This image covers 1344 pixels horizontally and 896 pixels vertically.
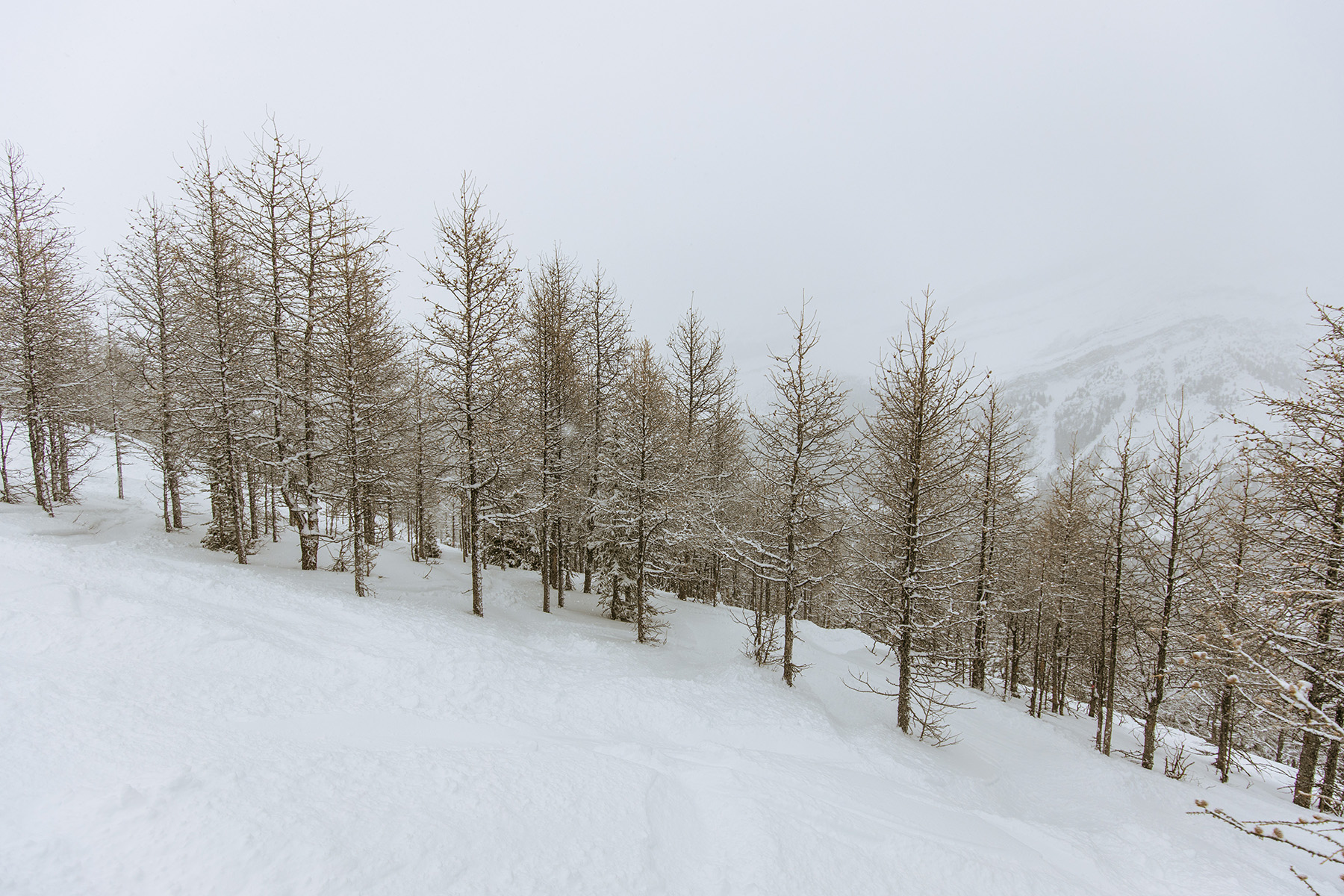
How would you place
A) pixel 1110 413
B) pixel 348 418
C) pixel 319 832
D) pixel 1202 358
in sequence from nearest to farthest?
1. pixel 319 832
2. pixel 348 418
3. pixel 1110 413
4. pixel 1202 358

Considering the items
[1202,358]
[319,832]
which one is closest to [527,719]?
[319,832]

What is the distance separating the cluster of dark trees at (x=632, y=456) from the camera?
10.9 metres

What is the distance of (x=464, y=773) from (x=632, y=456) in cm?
972

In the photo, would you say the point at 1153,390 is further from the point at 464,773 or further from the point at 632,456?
the point at 464,773

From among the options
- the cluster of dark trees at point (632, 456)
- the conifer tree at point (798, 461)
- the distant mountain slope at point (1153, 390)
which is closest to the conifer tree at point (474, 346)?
the cluster of dark trees at point (632, 456)

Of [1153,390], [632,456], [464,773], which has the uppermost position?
[1153,390]

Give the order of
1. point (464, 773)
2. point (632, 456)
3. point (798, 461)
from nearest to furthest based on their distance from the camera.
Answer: point (464, 773) < point (798, 461) < point (632, 456)

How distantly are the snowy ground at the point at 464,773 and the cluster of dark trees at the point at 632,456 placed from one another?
2307mm

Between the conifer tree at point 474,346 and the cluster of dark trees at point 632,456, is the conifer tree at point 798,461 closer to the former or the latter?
the cluster of dark trees at point 632,456

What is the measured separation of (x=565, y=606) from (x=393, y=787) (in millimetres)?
13427

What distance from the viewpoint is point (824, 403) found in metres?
12.5

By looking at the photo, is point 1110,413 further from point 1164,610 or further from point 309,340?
point 309,340

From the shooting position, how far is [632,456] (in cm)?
1497

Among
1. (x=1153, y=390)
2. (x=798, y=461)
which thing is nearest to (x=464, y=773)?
(x=798, y=461)
